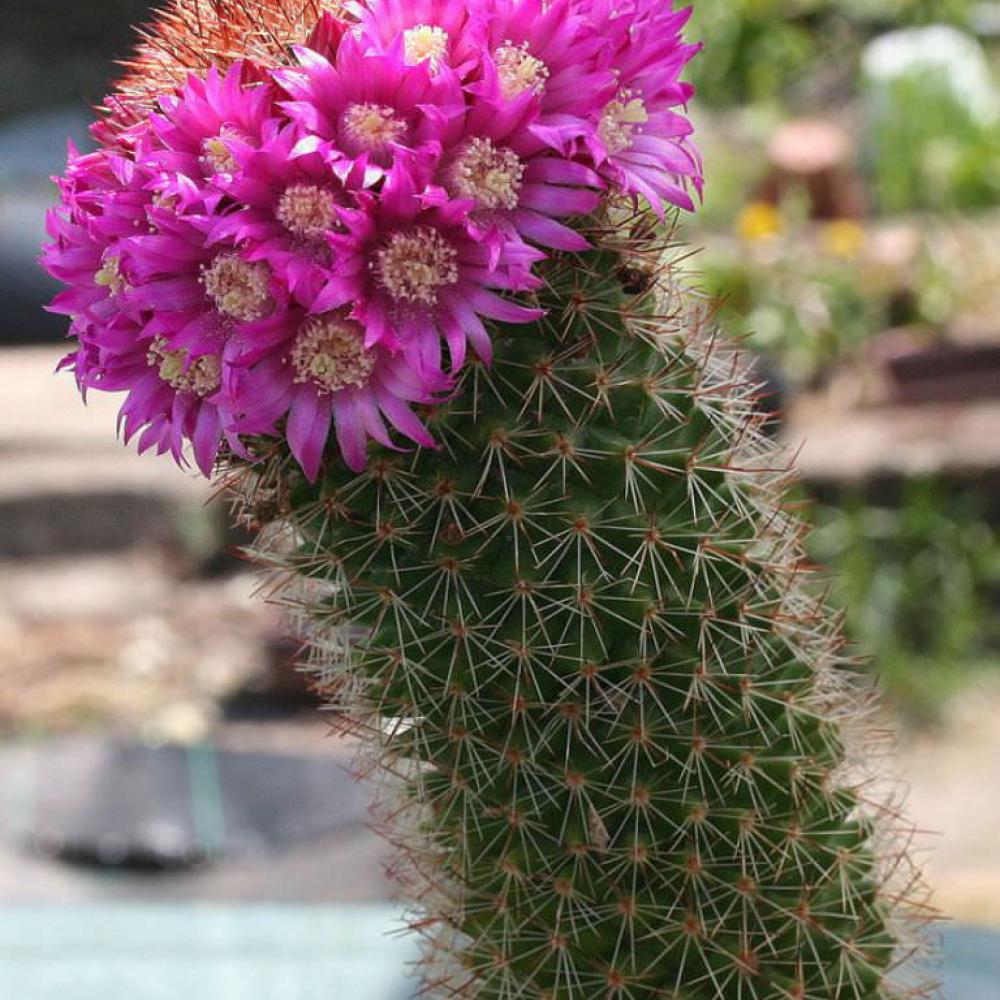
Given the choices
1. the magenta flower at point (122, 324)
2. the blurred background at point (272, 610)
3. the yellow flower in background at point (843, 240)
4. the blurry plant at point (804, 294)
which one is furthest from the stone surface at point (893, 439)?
the magenta flower at point (122, 324)

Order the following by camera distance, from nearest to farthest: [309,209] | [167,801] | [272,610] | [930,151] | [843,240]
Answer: [309,209] → [167,801] → [272,610] → [843,240] → [930,151]

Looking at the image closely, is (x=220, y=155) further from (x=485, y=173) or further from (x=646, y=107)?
(x=646, y=107)

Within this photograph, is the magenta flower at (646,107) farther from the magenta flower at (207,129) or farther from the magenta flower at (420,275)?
the magenta flower at (207,129)

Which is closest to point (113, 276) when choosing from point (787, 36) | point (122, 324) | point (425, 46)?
point (122, 324)

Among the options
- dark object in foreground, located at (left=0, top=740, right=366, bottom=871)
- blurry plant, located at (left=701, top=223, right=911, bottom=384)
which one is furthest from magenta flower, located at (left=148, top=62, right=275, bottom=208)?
blurry plant, located at (left=701, top=223, right=911, bottom=384)

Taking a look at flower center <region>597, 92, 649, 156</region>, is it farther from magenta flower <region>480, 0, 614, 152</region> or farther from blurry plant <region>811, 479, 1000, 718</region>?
blurry plant <region>811, 479, 1000, 718</region>
